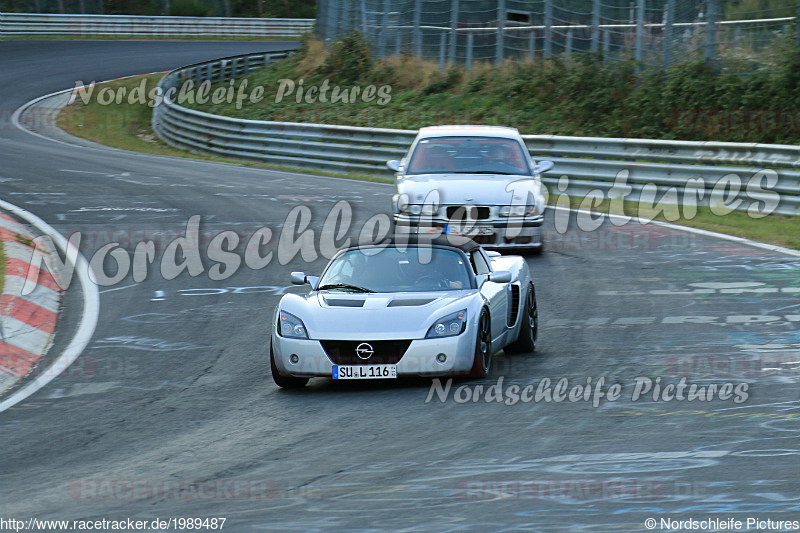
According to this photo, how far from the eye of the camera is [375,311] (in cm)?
882

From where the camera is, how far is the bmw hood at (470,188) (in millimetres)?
14938

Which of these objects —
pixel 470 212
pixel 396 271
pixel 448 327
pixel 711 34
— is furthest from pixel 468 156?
pixel 711 34

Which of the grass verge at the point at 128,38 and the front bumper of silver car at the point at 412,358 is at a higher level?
the front bumper of silver car at the point at 412,358

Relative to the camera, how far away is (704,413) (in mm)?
7574

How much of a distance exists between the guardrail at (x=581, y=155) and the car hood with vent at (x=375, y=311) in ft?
35.0

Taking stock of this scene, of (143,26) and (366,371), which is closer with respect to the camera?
(366,371)

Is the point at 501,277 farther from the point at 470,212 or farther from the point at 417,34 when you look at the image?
the point at 417,34

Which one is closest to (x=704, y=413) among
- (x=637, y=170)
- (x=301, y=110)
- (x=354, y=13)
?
(x=637, y=170)

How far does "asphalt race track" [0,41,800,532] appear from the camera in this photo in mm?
5762

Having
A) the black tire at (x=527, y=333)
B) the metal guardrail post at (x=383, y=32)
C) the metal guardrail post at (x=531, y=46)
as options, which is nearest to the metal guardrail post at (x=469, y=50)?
the metal guardrail post at (x=531, y=46)

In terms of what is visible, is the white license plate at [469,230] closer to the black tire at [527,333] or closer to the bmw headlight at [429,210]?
the bmw headlight at [429,210]

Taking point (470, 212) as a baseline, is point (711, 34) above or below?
above

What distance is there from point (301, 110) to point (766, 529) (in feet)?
102

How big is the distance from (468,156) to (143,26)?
45473 millimetres
